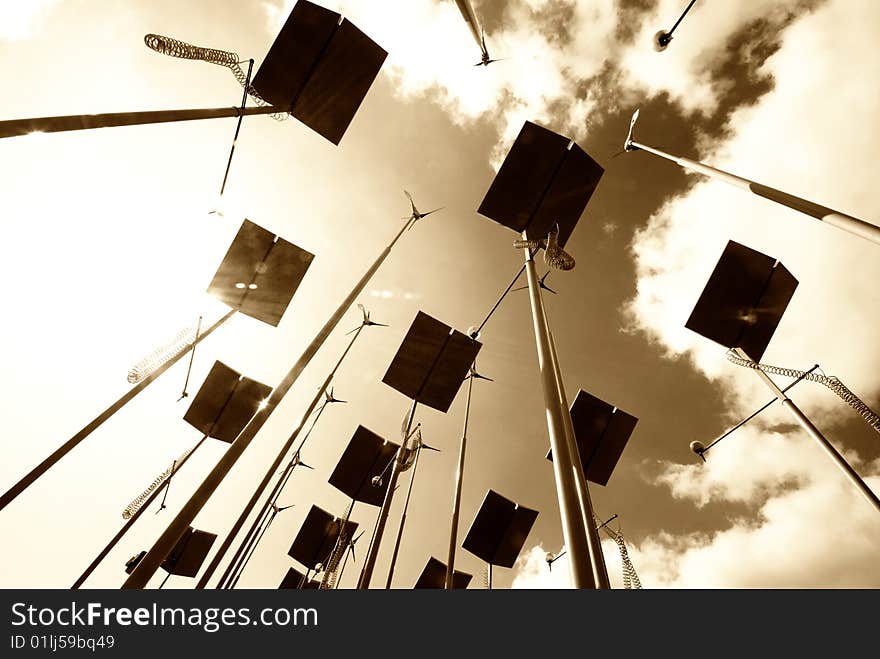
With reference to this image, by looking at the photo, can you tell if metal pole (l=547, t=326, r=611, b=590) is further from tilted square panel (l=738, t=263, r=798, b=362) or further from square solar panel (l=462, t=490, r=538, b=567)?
square solar panel (l=462, t=490, r=538, b=567)

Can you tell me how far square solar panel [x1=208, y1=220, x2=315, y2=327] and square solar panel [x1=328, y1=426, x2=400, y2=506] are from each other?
3828 millimetres

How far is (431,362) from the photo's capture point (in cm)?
873

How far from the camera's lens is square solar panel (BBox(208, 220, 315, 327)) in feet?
24.2

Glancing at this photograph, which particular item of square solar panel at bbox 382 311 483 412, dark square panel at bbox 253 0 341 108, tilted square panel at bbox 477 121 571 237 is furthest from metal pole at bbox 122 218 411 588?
square solar panel at bbox 382 311 483 412

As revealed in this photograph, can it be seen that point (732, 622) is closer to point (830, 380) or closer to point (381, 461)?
point (830, 380)

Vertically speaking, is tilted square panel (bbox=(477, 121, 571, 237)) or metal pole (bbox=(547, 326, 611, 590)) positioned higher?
tilted square panel (bbox=(477, 121, 571, 237))

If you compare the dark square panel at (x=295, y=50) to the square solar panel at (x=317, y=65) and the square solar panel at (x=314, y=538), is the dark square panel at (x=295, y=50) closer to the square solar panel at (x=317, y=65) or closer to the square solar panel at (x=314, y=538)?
the square solar panel at (x=317, y=65)

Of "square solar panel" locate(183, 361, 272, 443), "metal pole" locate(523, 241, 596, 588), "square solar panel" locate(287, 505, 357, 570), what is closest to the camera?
"metal pole" locate(523, 241, 596, 588)

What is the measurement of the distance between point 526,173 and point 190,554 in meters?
12.0

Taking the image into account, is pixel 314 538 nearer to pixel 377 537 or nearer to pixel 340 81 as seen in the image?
pixel 377 537

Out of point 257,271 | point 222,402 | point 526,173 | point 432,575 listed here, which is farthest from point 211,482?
point 432,575

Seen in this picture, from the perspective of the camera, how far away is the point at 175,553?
1009 cm

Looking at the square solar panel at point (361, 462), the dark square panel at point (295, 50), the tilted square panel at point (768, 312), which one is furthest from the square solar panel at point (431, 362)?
the tilted square panel at point (768, 312)

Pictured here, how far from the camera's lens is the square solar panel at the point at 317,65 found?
17.8ft
